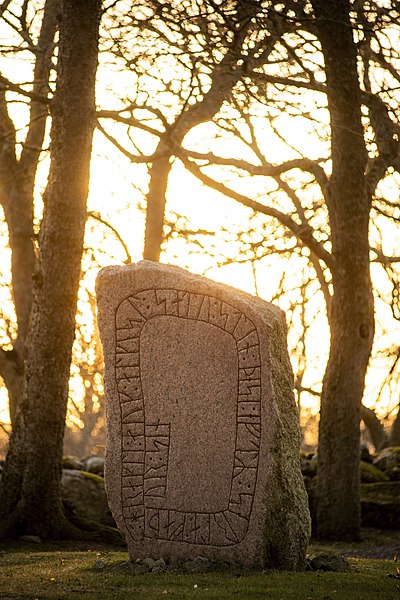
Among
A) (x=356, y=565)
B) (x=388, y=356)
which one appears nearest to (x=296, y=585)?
(x=356, y=565)

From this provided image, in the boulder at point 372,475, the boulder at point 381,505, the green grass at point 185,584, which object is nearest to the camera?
the green grass at point 185,584

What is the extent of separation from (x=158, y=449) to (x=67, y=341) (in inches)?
144

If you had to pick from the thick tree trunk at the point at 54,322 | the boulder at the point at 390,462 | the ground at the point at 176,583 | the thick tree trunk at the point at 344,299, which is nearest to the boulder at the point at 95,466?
the thick tree trunk at the point at 344,299

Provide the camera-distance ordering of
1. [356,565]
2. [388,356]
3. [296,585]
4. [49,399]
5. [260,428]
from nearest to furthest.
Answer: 1. [296,585]
2. [260,428]
3. [356,565]
4. [49,399]
5. [388,356]

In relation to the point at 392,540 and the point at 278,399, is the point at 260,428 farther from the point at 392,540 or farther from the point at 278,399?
the point at 392,540

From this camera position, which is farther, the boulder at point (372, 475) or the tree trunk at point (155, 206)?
the tree trunk at point (155, 206)

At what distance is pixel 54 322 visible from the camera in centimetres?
1185

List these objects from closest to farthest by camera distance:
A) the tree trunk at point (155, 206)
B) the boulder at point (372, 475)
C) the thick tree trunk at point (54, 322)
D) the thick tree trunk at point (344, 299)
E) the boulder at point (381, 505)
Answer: the thick tree trunk at point (54, 322) < the thick tree trunk at point (344, 299) < the boulder at point (381, 505) < the boulder at point (372, 475) < the tree trunk at point (155, 206)

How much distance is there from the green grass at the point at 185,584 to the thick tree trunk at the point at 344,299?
488cm

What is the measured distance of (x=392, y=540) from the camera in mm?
13914

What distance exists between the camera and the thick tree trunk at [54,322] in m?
11.8

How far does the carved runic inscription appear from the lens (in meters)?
8.32

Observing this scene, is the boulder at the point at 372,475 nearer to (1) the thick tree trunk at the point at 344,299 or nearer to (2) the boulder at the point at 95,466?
(1) the thick tree trunk at the point at 344,299

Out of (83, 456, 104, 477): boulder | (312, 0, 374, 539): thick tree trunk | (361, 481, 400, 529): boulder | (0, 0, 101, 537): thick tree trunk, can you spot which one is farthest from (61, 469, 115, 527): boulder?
(361, 481, 400, 529): boulder
